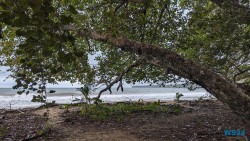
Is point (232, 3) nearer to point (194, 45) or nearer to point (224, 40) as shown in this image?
point (224, 40)

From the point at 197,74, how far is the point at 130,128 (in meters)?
4.12

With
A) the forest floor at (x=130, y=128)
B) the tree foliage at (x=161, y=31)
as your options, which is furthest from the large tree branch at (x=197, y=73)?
the forest floor at (x=130, y=128)

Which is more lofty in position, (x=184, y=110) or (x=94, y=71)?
(x=94, y=71)

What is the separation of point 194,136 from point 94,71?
4354 mm

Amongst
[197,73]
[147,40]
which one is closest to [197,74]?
[197,73]

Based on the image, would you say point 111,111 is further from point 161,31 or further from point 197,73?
point 197,73

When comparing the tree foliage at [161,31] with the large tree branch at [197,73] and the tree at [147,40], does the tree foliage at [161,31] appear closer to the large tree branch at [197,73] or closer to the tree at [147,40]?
the tree at [147,40]

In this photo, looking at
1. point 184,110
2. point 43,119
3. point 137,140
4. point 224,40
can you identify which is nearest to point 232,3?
point 224,40

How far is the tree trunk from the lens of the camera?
4277 millimetres

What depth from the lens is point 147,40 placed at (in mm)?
8320

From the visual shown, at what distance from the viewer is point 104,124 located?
8.84 m

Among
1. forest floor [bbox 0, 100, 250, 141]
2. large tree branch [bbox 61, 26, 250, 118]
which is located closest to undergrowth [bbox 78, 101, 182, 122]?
forest floor [bbox 0, 100, 250, 141]

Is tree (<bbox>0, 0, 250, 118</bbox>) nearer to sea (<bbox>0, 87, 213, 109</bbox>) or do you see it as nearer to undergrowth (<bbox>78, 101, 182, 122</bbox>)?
undergrowth (<bbox>78, 101, 182, 122</bbox>)

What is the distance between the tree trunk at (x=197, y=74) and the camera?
428 centimetres
